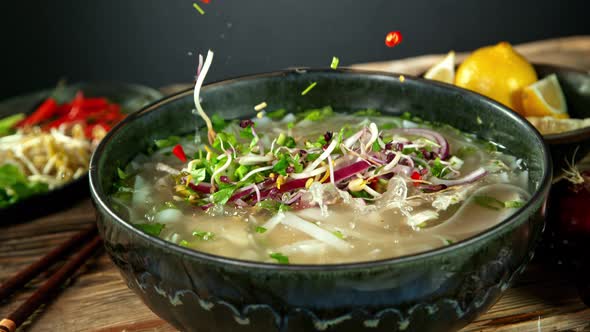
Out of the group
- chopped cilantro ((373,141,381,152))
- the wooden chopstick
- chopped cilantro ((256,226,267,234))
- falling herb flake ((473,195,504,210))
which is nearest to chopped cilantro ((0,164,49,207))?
the wooden chopstick

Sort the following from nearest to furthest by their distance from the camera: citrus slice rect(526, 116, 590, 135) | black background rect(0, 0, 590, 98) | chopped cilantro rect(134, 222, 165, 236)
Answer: chopped cilantro rect(134, 222, 165, 236) → citrus slice rect(526, 116, 590, 135) → black background rect(0, 0, 590, 98)

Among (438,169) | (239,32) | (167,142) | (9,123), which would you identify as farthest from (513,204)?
(239,32)

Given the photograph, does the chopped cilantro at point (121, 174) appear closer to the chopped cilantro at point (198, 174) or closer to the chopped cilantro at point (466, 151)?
the chopped cilantro at point (198, 174)

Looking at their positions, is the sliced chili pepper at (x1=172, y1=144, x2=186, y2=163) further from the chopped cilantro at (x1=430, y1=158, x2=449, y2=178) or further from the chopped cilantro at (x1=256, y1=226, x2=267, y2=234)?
the chopped cilantro at (x1=430, y1=158, x2=449, y2=178)

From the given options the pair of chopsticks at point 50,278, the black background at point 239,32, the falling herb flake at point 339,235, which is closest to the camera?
the falling herb flake at point 339,235

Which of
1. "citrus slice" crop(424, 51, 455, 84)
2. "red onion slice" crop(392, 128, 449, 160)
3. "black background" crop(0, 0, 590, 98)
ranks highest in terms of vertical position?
"red onion slice" crop(392, 128, 449, 160)

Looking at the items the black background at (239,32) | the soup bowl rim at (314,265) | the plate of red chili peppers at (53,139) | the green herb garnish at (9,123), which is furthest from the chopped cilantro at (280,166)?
the black background at (239,32)
